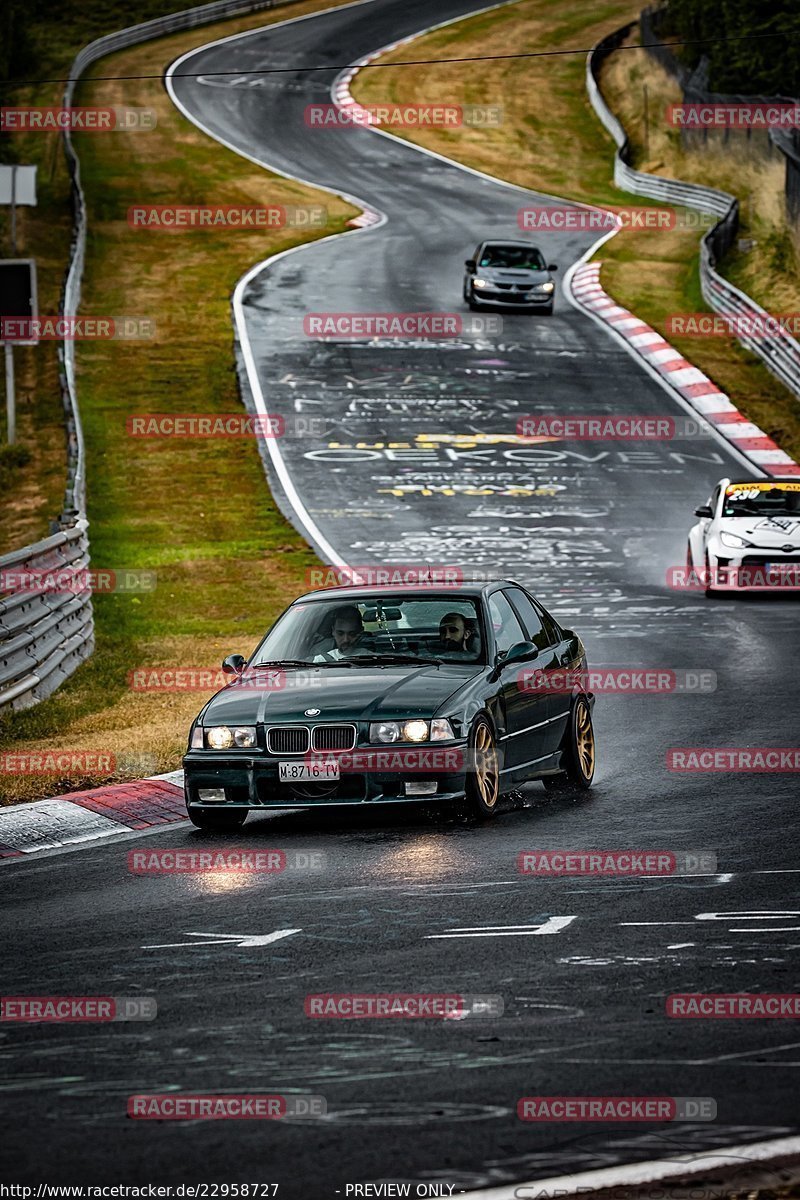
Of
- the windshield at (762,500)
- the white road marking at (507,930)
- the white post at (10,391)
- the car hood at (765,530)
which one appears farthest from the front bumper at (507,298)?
the white road marking at (507,930)

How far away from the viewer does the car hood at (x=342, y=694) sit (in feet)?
35.4

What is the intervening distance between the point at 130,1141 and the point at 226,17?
273 feet

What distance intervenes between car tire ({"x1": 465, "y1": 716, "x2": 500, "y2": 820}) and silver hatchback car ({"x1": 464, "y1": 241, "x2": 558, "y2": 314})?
34.1 meters

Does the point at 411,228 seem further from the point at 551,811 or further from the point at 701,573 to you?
the point at 551,811

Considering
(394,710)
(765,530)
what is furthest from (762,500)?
(394,710)

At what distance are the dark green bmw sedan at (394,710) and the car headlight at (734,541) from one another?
11.7m

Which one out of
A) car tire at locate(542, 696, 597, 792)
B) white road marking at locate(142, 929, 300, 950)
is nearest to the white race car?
car tire at locate(542, 696, 597, 792)

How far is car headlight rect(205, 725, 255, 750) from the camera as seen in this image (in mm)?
10930

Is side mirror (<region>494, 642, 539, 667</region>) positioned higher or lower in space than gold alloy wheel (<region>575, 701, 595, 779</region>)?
higher

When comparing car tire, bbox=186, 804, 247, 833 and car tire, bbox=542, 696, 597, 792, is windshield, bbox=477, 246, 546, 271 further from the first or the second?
car tire, bbox=186, 804, 247, 833

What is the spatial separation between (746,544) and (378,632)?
12935 millimetres

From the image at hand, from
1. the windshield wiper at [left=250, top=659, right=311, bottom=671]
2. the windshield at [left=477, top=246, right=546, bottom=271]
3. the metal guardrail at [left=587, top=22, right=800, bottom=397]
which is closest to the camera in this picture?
the windshield wiper at [left=250, top=659, right=311, bottom=671]

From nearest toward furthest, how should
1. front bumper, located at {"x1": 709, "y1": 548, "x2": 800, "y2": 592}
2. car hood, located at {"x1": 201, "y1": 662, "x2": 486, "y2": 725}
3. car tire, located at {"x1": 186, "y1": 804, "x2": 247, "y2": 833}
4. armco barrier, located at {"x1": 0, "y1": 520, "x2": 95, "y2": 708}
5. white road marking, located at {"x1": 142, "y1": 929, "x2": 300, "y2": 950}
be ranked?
white road marking, located at {"x1": 142, "y1": 929, "x2": 300, "y2": 950} < car hood, located at {"x1": 201, "y1": 662, "x2": 486, "y2": 725} < car tire, located at {"x1": 186, "y1": 804, "x2": 247, "y2": 833} < armco barrier, located at {"x1": 0, "y1": 520, "x2": 95, "y2": 708} < front bumper, located at {"x1": 709, "y1": 548, "x2": 800, "y2": 592}

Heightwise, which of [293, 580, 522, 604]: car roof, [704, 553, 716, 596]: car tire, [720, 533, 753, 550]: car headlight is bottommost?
[704, 553, 716, 596]: car tire
